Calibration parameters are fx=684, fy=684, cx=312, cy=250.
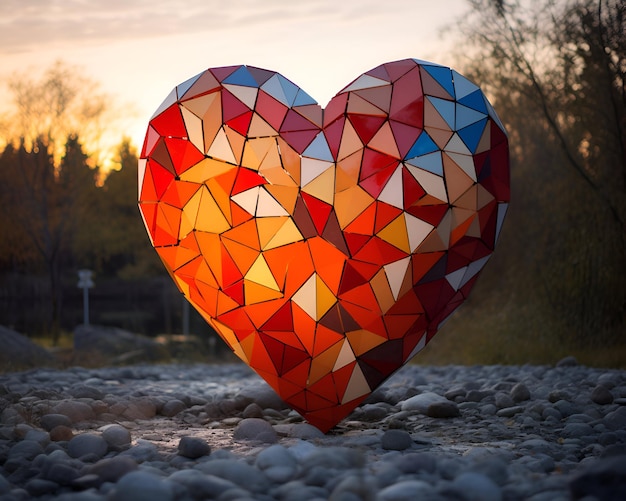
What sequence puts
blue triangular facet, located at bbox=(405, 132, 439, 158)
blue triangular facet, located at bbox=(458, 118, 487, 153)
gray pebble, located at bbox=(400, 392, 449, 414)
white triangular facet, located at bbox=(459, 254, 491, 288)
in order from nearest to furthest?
blue triangular facet, located at bbox=(405, 132, 439, 158)
blue triangular facet, located at bbox=(458, 118, 487, 153)
white triangular facet, located at bbox=(459, 254, 491, 288)
gray pebble, located at bbox=(400, 392, 449, 414)

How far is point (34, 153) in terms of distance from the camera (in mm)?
18938

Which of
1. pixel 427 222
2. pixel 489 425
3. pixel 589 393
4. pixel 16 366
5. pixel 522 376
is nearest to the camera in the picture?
pixel 427 222

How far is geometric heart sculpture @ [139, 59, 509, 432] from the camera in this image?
455cm

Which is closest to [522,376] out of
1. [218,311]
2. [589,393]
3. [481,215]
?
[589,393]

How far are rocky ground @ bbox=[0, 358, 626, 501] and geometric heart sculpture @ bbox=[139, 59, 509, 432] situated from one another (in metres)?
0.64

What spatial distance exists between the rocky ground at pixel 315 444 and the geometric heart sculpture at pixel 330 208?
64cm

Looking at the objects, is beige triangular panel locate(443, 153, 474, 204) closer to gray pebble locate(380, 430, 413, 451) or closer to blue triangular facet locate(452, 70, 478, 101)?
blue triangular facet locate(452, 70, 478, 101)

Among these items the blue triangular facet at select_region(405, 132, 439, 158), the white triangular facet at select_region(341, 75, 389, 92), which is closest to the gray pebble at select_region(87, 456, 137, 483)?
the blue triangular facet at select_region(405, 132, 439, 158)

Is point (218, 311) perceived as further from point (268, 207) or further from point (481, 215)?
point (481, 215)

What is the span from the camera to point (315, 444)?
181 inches

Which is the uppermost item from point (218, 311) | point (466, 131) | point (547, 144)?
point (547, 144)

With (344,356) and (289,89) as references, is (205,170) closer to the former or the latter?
(289,89)

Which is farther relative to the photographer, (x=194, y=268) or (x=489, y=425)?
(x=489, y=425)

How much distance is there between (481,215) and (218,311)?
1.97 meters
